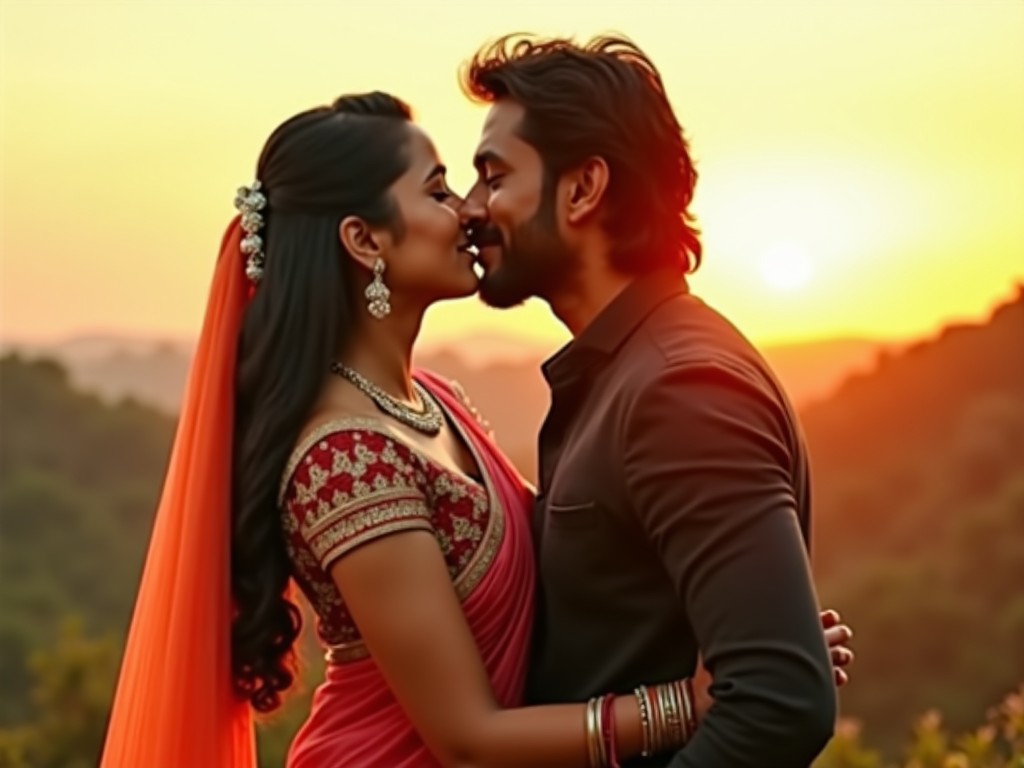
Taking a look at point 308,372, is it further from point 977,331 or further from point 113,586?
point 113,586

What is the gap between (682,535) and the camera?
2.51 m

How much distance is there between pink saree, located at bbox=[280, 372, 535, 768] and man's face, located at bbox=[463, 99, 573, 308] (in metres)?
0.31

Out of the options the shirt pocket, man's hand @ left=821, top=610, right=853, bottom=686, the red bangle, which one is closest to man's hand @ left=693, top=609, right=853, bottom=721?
man's hand @ left=821, top=610, right=853, bottom=686

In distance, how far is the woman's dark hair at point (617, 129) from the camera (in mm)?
2896

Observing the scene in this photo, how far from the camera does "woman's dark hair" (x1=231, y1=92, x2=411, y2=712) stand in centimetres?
290

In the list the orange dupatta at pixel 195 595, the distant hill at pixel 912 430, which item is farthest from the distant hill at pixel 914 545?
the orange dupatta at pixel 195 595

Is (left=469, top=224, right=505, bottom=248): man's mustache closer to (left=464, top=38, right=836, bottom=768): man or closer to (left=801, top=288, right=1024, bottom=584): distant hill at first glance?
(left=464, top=38, right=836, bottom=768): man

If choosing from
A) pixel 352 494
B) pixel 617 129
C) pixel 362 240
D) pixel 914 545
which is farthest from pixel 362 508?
pixel 914 545

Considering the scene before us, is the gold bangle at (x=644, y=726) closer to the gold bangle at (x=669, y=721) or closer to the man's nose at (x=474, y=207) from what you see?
the gold bangle at (x=669, y=721)

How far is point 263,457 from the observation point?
2.89 metres

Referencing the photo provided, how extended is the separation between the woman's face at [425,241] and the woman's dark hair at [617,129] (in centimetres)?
16

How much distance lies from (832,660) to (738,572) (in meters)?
0.35

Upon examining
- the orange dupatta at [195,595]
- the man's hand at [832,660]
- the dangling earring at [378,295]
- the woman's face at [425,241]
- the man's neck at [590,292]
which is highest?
the woman's face at [425,241]

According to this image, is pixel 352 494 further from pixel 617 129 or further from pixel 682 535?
pixel 617 129
